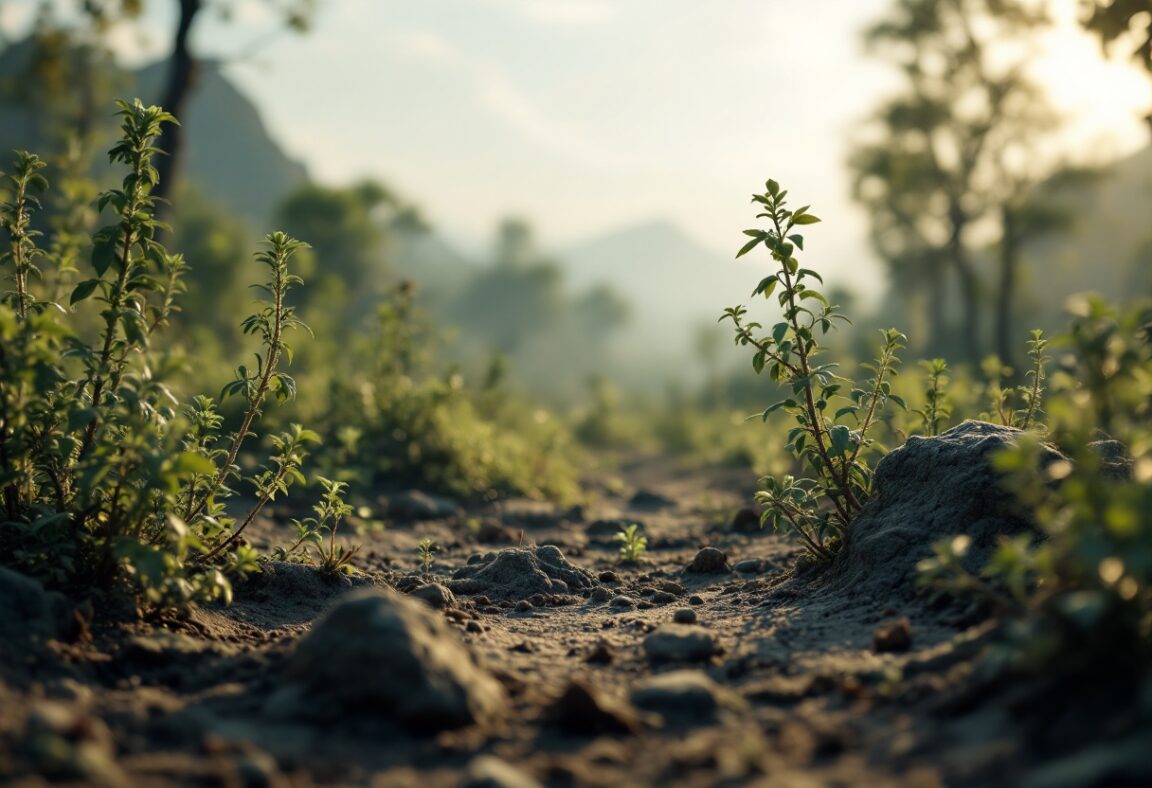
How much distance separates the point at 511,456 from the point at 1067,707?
804cm

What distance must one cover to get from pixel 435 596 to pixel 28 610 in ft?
5.97

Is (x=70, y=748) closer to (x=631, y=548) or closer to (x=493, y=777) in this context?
(x=493, y=777)

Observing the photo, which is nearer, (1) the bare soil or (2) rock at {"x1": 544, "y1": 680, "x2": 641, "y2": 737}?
→ (1) the bare soil

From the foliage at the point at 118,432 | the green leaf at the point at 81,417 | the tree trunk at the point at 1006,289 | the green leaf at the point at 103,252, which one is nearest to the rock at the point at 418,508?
the foliage at the point at 118,432

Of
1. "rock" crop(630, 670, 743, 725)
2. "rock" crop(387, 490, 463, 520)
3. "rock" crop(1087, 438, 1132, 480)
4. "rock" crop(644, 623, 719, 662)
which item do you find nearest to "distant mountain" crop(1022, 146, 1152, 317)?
"rock" crop(387, 490, 463, 520)

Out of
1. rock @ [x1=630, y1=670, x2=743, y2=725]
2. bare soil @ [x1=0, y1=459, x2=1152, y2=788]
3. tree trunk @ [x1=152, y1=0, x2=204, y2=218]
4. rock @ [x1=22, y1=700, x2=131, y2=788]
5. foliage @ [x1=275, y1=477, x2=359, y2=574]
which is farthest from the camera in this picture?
Answer: tree trunk @ [x1=152, y1=0, x2=204, y2=218]

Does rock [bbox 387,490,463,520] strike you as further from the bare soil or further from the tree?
the tree

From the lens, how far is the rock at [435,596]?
4617mm

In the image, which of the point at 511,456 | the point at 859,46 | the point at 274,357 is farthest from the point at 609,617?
the point at 859,46

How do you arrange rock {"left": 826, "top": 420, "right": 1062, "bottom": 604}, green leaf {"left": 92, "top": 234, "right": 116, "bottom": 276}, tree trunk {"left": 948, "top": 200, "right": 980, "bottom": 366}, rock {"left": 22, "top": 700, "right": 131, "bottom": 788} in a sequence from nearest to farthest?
rock {"left": 22, "top": 700, "right": 131, "bottom": 788}, green leaf {"left": 92, "top": 234, "right": 116, "bottom": 276}, rock {"left": 826, "top": 420, "right": 1062, "bottom": 604}, tree trunk {"left": 948, "top": 200, "right": 980, "bottom": 366}

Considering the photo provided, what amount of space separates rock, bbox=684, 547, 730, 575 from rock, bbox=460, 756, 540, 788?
133 inches

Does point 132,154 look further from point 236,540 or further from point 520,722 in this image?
point 520,722

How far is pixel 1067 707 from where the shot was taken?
2545mm

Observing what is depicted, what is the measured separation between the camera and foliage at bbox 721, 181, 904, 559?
14.6 ft
